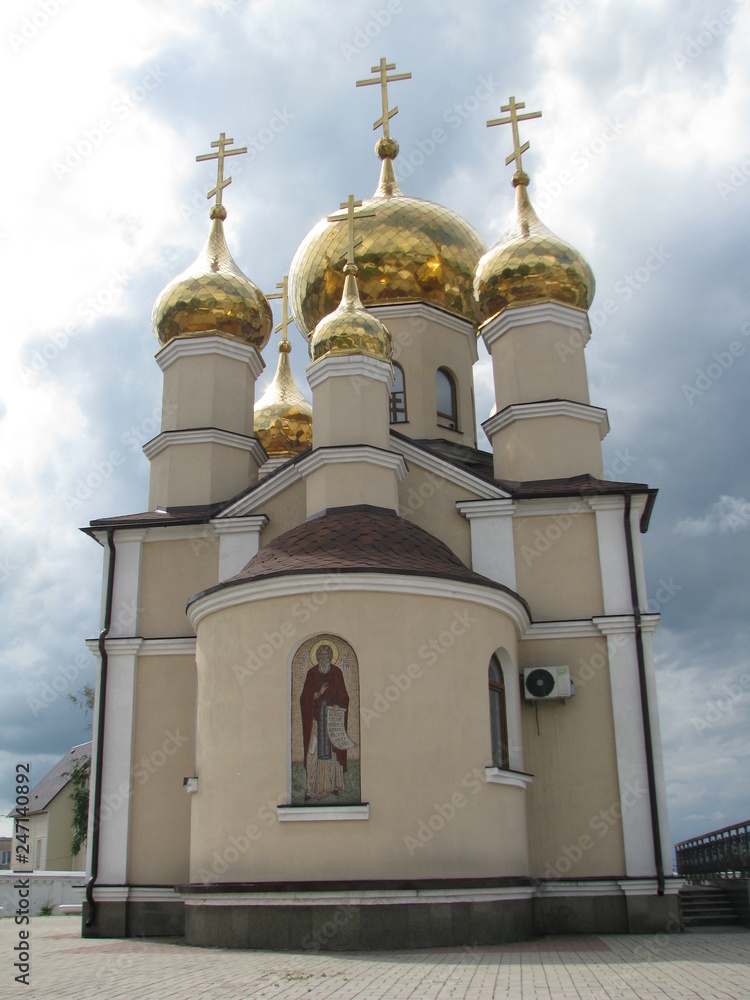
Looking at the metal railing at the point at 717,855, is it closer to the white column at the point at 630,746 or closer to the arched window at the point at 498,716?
the white column at the point at 630,746

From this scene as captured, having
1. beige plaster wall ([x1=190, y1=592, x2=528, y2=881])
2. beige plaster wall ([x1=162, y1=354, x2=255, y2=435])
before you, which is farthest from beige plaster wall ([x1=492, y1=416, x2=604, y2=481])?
beige plaster wall ([x1=162, y1=354, x2=255, y2=435])

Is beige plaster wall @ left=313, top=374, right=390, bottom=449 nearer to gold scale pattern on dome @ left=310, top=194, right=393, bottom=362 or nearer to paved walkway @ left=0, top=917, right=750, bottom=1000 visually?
gold scale pattern on dome @ left=310, top=194, right=393, bottom=362

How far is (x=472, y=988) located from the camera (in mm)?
6348

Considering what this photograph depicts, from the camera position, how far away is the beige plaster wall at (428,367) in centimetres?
1493

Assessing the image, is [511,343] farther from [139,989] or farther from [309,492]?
[139,989]

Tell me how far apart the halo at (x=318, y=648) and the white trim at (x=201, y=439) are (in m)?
4.91

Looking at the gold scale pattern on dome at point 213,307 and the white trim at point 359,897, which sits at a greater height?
the gold scale pattern on dome at point 213,307

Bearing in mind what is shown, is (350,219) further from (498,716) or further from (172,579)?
(498,716)

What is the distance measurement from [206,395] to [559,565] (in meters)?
5.37

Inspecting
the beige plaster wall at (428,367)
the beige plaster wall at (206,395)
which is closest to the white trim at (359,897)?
the beige plaster wall at (206,395)

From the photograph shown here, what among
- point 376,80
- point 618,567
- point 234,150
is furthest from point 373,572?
point 376,80

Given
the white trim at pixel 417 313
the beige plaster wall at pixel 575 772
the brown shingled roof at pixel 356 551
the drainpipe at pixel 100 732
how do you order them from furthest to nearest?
1. the white trim at pixel 417 313
2. the drainpipe at pixel 100 732
3. the beige plaster wall at pixel 575 772
4. the brown shingled roof at pixel 356 551

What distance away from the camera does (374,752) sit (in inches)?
356

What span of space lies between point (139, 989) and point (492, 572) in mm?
6537
